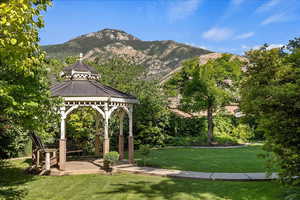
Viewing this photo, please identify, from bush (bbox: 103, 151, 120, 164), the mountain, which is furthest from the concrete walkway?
the mountain

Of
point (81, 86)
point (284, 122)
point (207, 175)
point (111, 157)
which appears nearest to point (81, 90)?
point (81, 86)

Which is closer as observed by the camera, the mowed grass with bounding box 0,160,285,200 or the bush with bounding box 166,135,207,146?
the mowed grass with bounding box 0,160,285,200

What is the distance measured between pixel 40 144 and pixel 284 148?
35.0 feet

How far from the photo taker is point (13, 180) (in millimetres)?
10141

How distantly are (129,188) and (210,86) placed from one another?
16.0m

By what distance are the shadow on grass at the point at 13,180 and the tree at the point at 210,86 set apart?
15.1 meters

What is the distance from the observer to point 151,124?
2092cm

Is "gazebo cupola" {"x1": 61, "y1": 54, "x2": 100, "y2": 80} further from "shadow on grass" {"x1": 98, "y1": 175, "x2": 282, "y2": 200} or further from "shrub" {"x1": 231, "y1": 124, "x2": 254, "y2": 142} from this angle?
"shrub" {"x1": 231, "y1": 124, "x2": 254, "y2": 142}

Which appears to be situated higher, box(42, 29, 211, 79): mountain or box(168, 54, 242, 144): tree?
box(42, 29, 211, 79): mountain

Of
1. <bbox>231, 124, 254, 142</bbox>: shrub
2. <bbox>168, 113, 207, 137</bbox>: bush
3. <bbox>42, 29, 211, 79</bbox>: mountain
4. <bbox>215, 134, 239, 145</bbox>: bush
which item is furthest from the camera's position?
<bbox>42, 29, 211, 79</bbox>: mountain

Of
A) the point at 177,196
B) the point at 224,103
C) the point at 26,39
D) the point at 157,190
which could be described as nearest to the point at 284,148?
the point at 177,196

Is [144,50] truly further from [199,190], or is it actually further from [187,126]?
[199,190]

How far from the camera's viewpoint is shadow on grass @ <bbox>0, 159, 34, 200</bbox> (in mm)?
7938

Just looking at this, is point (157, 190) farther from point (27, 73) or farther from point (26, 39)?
point (26, 39)
